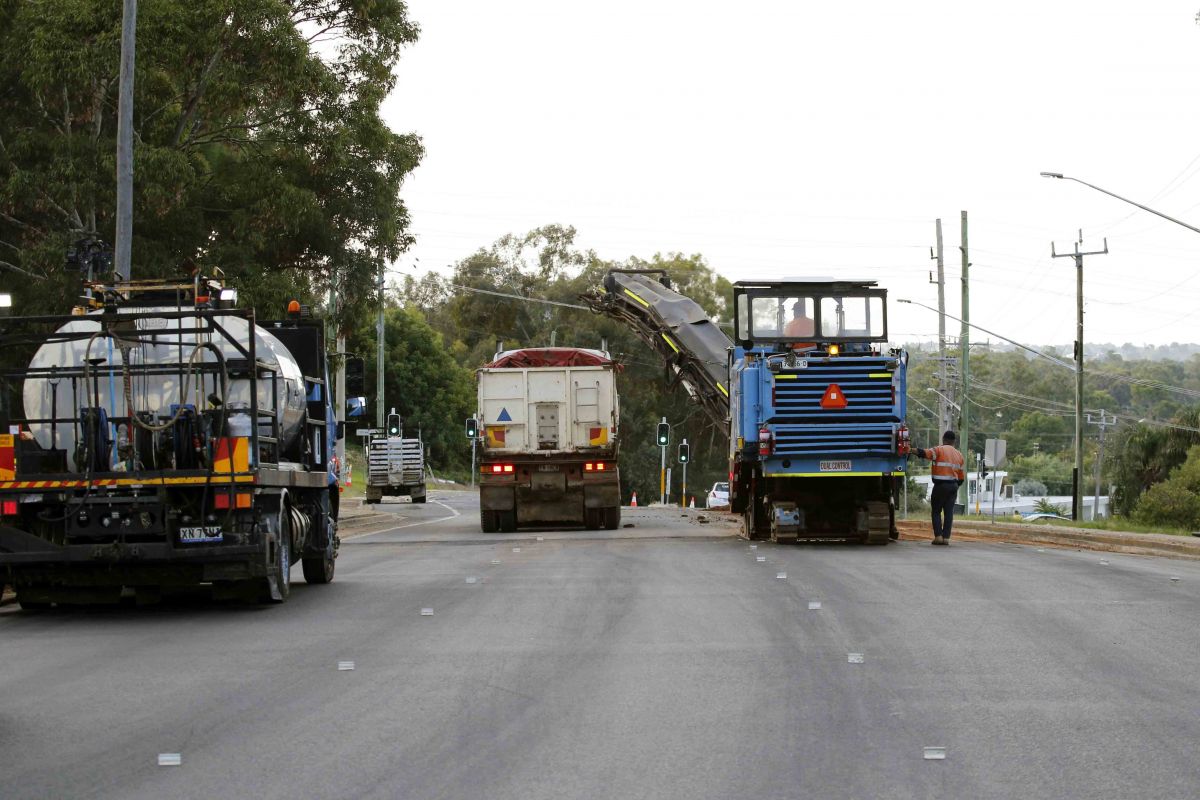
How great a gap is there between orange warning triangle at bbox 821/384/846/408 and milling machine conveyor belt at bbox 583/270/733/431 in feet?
27.1

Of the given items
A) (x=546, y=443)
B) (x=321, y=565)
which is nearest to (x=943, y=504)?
(x=546, y=443)

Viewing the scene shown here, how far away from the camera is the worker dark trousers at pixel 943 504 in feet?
74.5

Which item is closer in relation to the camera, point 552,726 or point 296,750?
point 296,750

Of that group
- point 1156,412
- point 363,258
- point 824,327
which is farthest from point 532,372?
point 1156,412

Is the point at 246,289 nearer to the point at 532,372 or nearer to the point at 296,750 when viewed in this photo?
the point at 532,372

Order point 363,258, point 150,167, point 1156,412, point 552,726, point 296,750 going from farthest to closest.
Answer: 1. point 1156,412
2. point 363,258
3. point 150,167
4. point 552,726
5. point 296,750

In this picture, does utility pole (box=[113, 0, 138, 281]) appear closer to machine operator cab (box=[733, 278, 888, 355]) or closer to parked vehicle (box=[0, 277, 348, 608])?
parked vehicle (box=[0, 277, 348, 608])

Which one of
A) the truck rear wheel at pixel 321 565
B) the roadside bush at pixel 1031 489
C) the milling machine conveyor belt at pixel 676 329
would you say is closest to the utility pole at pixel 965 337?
the milling machine conveyor belt at pixel 676 329

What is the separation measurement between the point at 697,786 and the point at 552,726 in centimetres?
157

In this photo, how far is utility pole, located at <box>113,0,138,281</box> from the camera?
22.7 meters

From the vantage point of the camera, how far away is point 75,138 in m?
27.7

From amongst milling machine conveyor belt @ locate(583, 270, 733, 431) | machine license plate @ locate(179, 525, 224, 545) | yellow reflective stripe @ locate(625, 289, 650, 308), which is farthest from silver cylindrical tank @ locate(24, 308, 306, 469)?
yellow reflective stripe @ locate(625, 289, 650, 308)

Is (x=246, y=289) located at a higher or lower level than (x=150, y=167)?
lower

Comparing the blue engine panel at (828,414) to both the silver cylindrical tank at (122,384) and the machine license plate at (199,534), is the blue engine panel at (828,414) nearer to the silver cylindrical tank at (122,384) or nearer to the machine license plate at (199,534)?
the silver cylindrical tank at (122,384)
